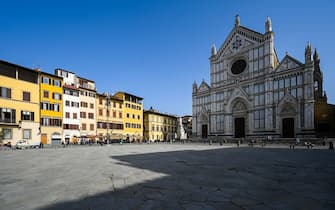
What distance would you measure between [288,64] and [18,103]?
166 ft

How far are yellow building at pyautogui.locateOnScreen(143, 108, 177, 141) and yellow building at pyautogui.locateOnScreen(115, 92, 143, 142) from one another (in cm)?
369

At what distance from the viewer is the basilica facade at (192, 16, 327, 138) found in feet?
115

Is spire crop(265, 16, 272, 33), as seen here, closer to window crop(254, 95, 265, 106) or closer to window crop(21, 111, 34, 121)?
window crop(254, 95, 265, 106)

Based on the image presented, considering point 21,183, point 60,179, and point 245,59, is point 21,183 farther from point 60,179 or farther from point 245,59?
point 245,59

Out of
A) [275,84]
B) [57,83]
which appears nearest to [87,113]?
[57,83]

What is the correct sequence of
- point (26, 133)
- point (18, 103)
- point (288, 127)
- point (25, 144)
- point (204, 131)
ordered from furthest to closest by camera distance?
1. point (204, 131)
2. point (288, 127)
3. point (26, 133)
4. point (18, 103)
5. point (25, 144)

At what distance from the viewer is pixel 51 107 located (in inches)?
1532

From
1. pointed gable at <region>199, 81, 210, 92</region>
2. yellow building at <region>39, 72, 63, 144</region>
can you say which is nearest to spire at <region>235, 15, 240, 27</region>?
pointed gable at <region>199, 81, 210, 92</region>

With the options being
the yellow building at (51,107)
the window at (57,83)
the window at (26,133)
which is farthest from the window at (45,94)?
the window at (26,133)

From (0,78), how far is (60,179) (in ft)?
114


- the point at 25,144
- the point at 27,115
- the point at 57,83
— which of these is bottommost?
the point at 25,144

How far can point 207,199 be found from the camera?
4477 mm

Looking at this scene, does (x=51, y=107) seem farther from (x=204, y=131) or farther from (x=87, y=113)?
(x=204, y=131)

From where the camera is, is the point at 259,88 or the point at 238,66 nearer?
the point at 259,88
